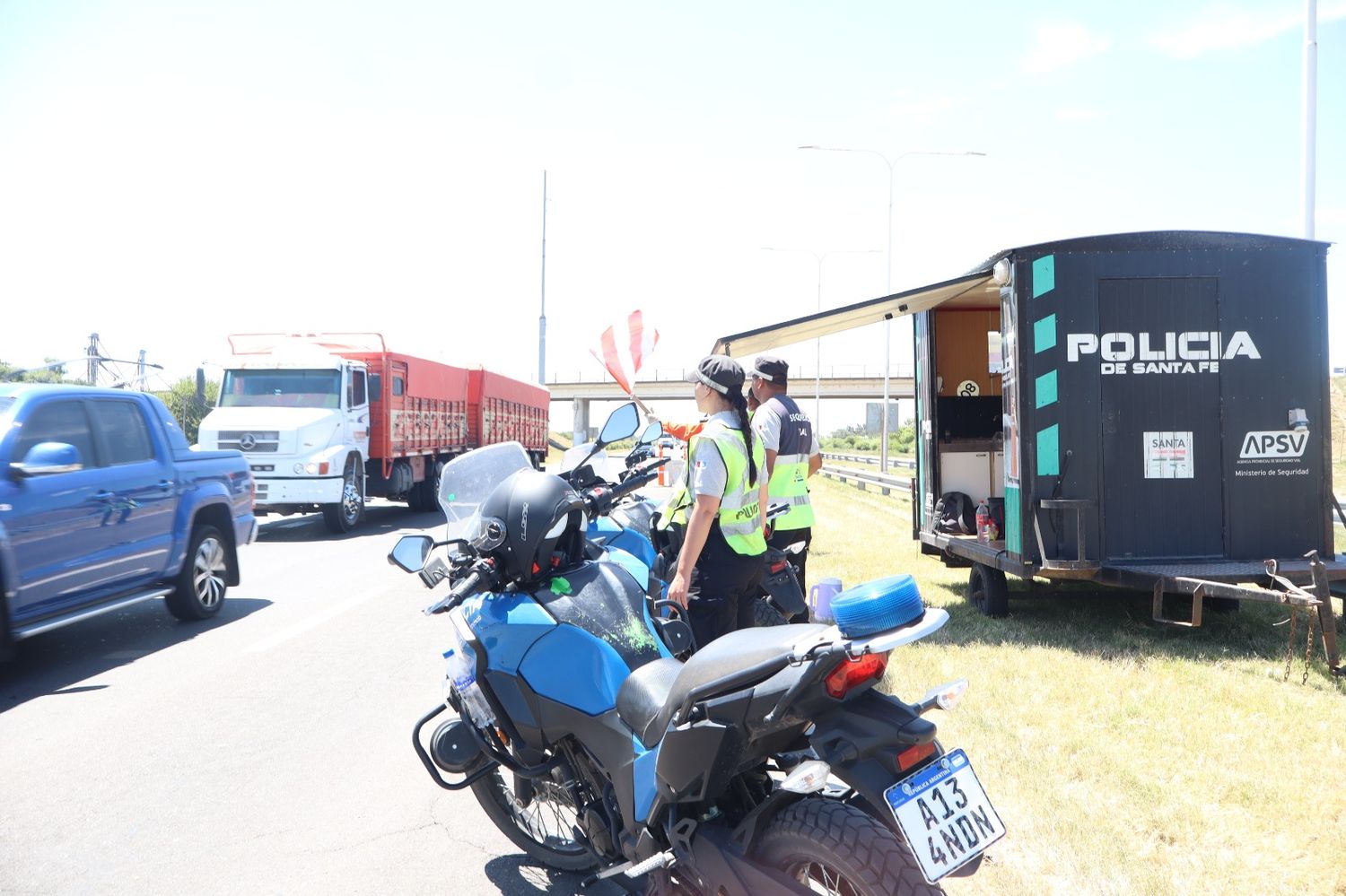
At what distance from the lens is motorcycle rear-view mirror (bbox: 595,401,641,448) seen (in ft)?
12.7

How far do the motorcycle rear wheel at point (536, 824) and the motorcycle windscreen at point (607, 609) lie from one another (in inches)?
30.4

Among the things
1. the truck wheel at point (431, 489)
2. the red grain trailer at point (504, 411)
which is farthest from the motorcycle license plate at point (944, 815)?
the red grain trailer at point (504, 411)

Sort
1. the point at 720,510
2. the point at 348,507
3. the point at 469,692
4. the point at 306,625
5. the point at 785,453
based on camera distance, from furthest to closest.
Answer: the point at 348,507
the point at 306,625
the point at 785,453
the point at 720,510
the point at 469,692

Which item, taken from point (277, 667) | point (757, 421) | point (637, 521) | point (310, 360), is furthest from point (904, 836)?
point (310, 360)

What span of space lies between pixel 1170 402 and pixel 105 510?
749cm

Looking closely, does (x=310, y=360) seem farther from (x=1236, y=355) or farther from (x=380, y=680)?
(x=1236, y=355)

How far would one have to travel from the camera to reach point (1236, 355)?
23.5 feet

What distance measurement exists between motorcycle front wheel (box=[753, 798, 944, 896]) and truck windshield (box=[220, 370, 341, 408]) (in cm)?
1446

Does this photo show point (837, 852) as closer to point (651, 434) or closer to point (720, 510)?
point (720, 510)

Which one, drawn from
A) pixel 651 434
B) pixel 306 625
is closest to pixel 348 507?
pixel 306 625

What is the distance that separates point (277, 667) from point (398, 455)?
10996 millimetres

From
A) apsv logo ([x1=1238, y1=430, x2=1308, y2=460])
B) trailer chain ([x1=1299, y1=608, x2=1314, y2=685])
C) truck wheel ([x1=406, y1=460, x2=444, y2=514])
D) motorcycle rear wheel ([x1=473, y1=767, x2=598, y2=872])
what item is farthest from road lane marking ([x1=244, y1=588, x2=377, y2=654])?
truck wheel ([x1=406, y1=460, x2=444, y2=514])

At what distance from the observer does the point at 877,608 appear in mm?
2268

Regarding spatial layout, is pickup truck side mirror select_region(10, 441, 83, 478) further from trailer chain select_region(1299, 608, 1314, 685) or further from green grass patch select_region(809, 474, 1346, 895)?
trailer chain select_region(1299, 608, 1314, 685)
